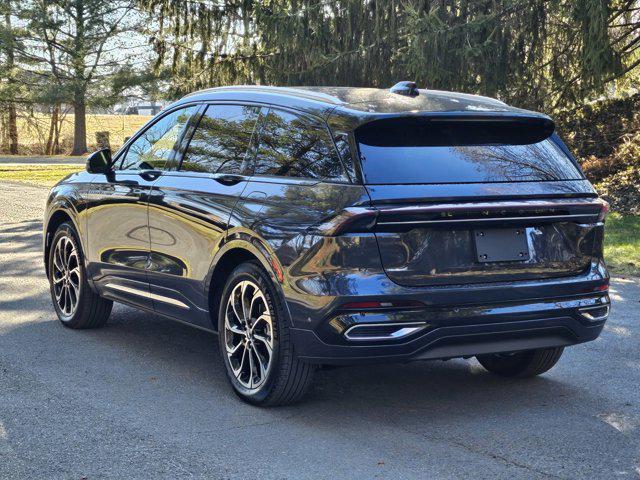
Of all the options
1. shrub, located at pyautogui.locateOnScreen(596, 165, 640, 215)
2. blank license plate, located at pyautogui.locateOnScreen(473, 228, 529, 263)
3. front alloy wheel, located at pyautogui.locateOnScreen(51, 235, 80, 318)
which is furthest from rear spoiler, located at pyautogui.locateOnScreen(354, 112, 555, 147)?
shrub, located at pyautogui.locateOnScreen(596, 165, 640, 215)

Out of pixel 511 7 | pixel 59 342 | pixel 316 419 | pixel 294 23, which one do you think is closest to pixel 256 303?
pixel 316 419

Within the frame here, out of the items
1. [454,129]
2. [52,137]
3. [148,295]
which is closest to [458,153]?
[454,129]

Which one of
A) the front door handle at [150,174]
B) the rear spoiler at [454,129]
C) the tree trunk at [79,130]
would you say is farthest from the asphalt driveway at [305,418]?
the tree trunk at [79,130]

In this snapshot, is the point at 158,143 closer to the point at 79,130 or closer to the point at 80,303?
the point at 80,303

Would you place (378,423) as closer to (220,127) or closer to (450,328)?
(450,328)

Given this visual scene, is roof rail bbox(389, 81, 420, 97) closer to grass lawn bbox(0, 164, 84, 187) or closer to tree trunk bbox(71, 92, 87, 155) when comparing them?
grass lawn bbox(0, 164, 84, 187)

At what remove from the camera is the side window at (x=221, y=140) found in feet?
20.0

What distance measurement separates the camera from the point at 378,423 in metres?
5.42

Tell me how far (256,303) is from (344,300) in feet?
2.55

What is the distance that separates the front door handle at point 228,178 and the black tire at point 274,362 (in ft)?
1.67

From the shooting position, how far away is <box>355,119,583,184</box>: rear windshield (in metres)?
5.24

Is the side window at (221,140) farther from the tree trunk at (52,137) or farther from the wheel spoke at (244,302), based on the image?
the tree trunk at (52,137)

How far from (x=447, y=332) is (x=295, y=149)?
1.33 m

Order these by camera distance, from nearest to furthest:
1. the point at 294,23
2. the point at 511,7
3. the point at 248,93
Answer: the point at 248,93 → the point at 511,7 → the point at 294,23
